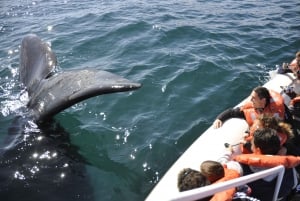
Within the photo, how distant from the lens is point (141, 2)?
661 inches

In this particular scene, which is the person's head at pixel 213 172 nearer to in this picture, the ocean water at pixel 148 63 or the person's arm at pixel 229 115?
the ocean water at pixel 148 63

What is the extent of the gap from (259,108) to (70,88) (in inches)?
133

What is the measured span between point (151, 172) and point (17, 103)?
3188 millimetres

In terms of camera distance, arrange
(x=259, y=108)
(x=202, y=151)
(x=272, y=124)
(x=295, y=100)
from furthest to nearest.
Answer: (x=295, y=100) < (x=259, y=108) < (x=202, y=151) < (x=272, y=124)

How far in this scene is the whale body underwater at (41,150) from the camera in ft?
17.6

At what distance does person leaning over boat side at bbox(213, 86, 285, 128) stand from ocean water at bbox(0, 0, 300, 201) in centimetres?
86

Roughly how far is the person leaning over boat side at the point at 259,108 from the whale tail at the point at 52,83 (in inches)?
112

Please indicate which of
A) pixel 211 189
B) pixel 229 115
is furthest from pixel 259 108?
pixel 211 189

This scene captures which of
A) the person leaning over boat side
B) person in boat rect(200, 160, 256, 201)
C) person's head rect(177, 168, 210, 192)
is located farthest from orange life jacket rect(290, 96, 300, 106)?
person's head rect(177, 168, 210, 192)

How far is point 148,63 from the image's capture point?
1048 centimetres

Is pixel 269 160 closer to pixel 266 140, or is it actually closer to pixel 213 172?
pixel 266 140

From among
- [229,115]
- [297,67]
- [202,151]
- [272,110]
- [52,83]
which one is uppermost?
[52,83]

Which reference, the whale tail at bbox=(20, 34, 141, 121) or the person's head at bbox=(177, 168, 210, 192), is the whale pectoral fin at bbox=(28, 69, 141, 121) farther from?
the person's head at bbox=(177, 168, 210, 192)

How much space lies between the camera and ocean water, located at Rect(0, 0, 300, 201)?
22.9 ft
